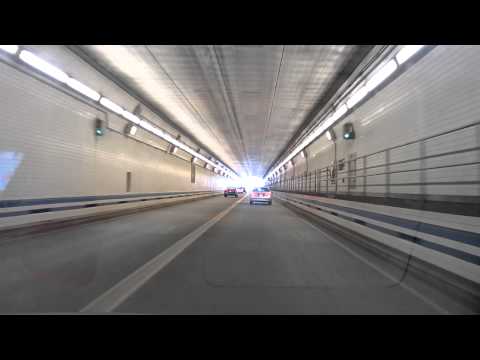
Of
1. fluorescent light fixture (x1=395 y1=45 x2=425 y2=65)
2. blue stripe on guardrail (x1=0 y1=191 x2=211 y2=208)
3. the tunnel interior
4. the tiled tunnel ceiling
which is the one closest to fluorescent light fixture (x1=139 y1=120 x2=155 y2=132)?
the tunnel interior

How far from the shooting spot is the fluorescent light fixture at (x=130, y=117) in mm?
12223

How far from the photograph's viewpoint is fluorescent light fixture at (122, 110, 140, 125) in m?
12.2

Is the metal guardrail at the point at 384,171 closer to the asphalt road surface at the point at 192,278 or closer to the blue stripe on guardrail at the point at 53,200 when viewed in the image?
the asphalt road surface at the point at 192,278

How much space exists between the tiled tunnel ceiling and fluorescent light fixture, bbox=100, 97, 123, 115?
101cm

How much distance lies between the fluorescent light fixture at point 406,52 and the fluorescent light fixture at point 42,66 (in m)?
9.51

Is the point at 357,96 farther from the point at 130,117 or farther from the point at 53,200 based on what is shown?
the point at 53,200

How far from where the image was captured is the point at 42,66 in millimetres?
7535

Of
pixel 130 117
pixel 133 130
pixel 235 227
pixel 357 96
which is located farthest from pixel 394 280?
pixel 133 130

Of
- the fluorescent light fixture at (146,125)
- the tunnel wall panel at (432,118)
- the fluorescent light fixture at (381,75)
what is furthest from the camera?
the fluorescent light fixture at (146,125)

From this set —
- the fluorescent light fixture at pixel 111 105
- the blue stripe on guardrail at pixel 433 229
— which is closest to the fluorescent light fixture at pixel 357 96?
the blue stripe on guardrail at pixel 433 229

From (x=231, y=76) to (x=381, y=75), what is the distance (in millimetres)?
5037
